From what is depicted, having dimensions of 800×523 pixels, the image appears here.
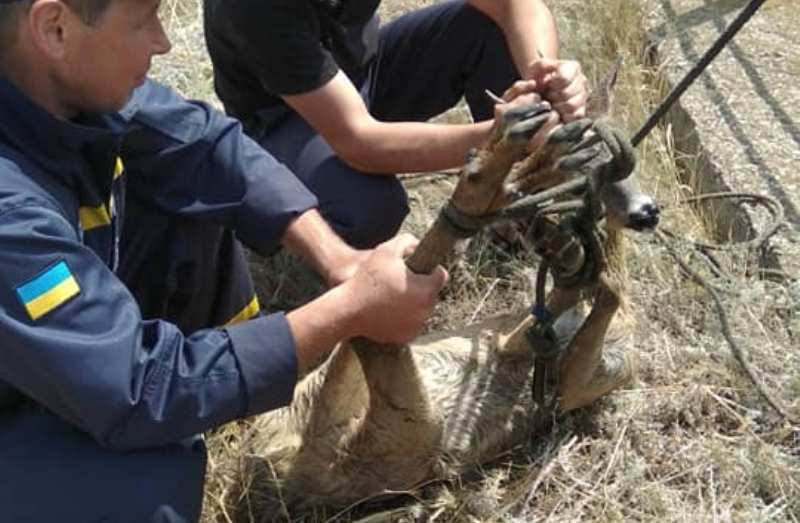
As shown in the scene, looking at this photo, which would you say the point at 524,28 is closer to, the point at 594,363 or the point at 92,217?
the point at 594,363

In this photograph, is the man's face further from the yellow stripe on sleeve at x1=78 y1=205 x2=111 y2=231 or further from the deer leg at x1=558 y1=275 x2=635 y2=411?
the deer leg at x1=558 y1=275 x2=635 y2=411

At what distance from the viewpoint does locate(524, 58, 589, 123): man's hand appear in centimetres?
289

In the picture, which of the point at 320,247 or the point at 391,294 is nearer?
the point at 391,294

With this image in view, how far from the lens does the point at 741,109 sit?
14.8 ft

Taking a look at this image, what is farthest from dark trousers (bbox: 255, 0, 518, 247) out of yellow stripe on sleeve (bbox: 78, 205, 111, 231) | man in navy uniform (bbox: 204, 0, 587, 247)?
yellow stripe on sleeve (bbox: 78, 205, 111, 231)

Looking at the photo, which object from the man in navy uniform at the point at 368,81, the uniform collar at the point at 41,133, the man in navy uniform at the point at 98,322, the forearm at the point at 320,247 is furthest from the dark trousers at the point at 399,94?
the uniform collar at the point at 41,133

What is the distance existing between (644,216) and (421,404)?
2.51ft

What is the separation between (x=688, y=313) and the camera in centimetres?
368

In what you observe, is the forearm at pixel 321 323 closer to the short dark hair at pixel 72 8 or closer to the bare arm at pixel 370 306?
the bare arm at pixel 370 306

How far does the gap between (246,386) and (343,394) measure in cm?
58

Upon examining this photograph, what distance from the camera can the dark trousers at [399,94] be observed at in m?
3.70

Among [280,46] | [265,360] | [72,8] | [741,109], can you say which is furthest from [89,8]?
[741,109]

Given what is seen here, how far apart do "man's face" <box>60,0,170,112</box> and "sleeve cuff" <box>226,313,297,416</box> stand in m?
0.56

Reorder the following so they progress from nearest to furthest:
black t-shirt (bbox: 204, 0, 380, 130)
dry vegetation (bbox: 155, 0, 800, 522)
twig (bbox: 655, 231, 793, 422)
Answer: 1. dry vegetation (bbox: 155, 0, 800, 522)
2. twig (bbox: 655, 231, 793, 422)
3. black t-shirt (bbox: 204, 0, 380, 130)
